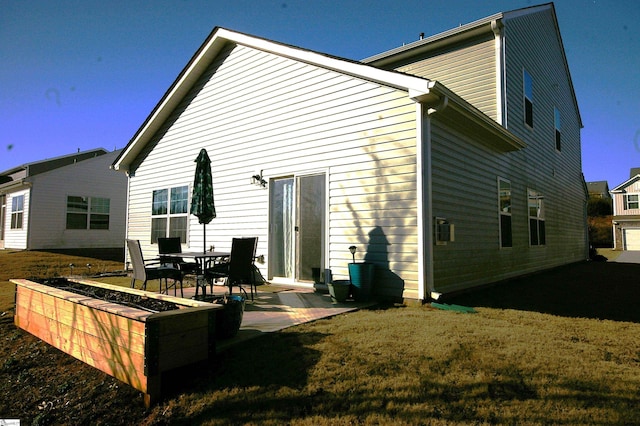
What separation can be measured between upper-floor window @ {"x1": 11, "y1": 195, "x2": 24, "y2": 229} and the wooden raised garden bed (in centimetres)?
1723

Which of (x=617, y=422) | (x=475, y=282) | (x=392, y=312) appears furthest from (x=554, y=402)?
(x=475, y=282)

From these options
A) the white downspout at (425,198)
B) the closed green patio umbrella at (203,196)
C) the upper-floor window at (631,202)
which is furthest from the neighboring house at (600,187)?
the closed green patio umbrella at (203,196)

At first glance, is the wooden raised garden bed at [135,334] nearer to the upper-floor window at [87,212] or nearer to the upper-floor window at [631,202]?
the upper-floor window at [87,212]

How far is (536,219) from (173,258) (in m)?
9.63

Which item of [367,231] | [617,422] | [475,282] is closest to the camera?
[617,422]

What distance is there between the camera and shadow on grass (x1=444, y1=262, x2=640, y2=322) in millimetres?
5309

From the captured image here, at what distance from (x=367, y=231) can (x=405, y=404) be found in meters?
3.76

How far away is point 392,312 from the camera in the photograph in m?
4.93

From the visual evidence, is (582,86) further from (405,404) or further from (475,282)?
(405,404)

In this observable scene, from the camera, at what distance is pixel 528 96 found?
10.2 m

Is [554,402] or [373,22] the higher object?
[373,22]

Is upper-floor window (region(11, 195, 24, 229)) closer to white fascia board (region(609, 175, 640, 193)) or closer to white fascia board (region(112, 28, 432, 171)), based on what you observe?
white fascia board (region(112, 28, 432, 171))

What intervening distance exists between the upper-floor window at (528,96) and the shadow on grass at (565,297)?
14.2ft

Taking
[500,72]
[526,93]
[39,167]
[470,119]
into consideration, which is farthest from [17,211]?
[526,93]
